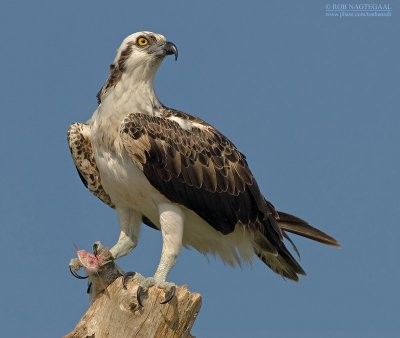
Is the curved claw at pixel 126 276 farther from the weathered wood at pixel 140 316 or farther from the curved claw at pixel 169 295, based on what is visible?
the curved claw at pixel 169 295

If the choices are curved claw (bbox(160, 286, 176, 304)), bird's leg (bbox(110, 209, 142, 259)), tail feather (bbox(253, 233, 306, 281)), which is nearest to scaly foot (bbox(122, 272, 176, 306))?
curved claw (bbox(160, 286, 176, 304))

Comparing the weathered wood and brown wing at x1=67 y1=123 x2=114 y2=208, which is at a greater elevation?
brown wing at x1=67 y1=123 x2=114 y2=208

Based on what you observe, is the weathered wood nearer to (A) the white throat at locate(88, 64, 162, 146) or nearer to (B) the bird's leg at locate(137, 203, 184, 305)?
(B) the bird's leg at locate(137, 203, 184, 305)

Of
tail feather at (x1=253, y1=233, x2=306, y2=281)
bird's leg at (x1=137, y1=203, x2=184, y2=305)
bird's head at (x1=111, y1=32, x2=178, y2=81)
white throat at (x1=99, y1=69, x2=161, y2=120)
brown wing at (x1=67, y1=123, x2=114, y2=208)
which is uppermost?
bird's head at (x1=111, y1=32, x2=178, y2=81)

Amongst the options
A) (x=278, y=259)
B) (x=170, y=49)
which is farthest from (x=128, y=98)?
(x=278, y=259)

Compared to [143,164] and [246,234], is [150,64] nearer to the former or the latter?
[143,164]

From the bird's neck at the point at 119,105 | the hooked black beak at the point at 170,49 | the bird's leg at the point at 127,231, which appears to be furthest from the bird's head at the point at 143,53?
the bird's leg at the point at 127,231

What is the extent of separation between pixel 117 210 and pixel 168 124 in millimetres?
1597

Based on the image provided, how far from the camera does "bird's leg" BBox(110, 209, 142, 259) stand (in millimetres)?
13312

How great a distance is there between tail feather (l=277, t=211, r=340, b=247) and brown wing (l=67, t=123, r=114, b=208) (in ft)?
8.71

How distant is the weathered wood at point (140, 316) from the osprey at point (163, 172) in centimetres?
66

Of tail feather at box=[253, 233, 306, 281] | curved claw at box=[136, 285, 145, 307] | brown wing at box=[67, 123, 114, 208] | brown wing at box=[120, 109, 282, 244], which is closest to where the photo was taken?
curved claw at box=[136, 285, 145, 307]

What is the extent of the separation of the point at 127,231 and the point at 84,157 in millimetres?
1216

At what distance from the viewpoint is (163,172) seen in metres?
12.4
